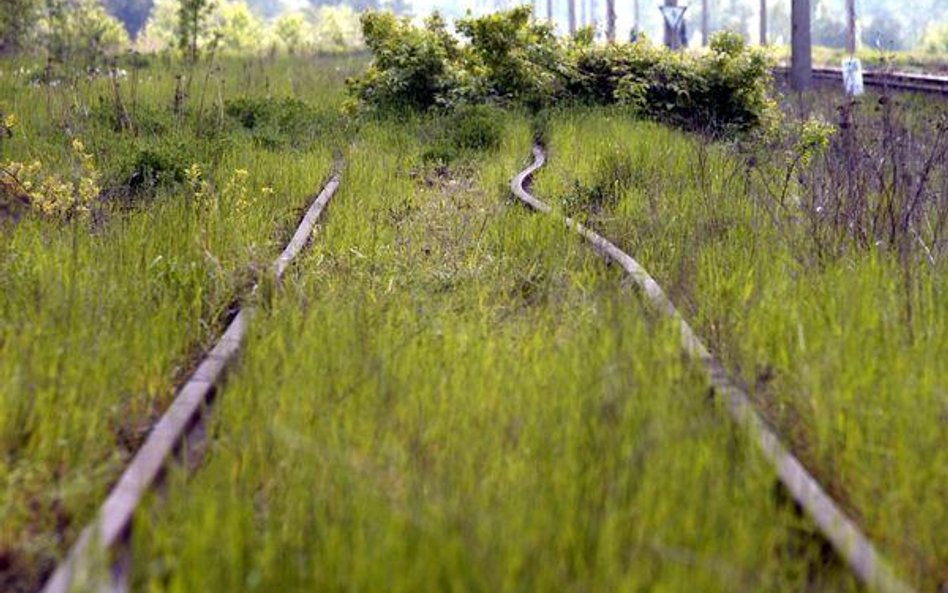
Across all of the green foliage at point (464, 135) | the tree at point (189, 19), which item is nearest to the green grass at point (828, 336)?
the green foliage at point (464, 135)

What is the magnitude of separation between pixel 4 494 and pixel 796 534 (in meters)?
2.15

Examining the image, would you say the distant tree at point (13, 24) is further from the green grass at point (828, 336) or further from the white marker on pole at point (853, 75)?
the green grass at point (828, 336)

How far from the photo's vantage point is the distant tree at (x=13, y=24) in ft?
73.8

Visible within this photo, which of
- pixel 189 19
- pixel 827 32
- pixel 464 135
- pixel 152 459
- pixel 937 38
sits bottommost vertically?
pixel 937 38

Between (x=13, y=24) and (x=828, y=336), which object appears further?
(x=13, y=24)

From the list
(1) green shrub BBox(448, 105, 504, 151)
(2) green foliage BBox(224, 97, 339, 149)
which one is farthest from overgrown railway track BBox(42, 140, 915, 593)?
(1) green shrub BBox(448, 105, 504, 151)

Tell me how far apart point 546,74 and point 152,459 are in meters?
12.4

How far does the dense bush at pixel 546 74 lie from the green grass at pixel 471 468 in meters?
9.74

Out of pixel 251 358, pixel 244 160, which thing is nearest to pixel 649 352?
pixel 251 358

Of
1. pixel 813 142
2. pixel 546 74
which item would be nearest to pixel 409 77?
pixel 546 74

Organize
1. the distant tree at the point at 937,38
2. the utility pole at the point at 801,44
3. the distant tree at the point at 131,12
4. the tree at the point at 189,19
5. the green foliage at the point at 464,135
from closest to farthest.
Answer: the green foliage at the point at 464,135
the tree at the point at 189,19
the utility pole at the point at 801,44
the distant tree at the point at 131,12
the distant tree at the point at 937,38

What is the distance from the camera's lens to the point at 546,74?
14883mm

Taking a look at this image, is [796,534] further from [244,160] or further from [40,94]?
[40,94]

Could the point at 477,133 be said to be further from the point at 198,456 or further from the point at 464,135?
the point at 198,456
